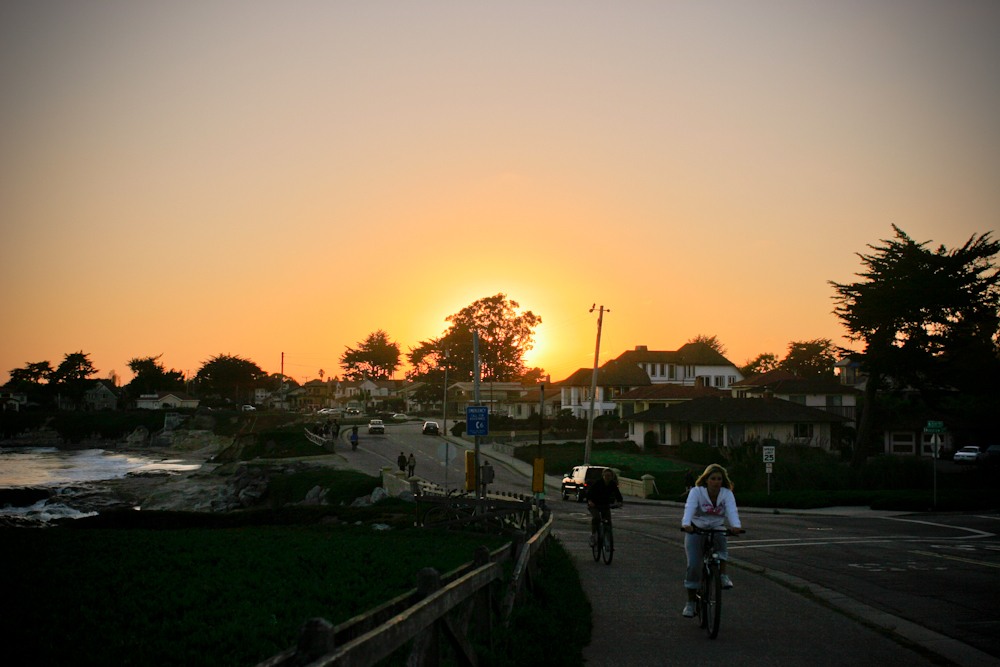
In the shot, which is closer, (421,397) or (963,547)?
(963,547)

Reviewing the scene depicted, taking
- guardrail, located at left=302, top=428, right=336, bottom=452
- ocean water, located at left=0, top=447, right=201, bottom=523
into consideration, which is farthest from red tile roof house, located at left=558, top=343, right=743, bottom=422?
ocean water, located at left=0, top=447, right=201, bottom=523

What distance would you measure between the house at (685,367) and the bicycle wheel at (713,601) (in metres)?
101

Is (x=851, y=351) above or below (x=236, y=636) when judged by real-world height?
above

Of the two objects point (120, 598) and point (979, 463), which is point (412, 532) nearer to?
point (120, 598)

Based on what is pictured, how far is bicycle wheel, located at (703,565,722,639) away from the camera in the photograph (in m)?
9.97

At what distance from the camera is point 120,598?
1283 cm

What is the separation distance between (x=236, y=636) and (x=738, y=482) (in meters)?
45.4

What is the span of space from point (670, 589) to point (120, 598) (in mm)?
8501

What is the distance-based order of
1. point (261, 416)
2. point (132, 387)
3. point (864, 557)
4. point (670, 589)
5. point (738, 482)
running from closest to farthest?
1. point (670, 589)
2. point (864, 557)
3. point (738, 482)
4. point (261, 416)
5. point (132, 387)

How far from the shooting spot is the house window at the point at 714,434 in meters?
67.5

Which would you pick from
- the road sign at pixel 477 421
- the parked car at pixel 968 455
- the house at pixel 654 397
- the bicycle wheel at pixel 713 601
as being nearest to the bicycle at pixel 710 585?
the bicycle wheel at pixel 713 601

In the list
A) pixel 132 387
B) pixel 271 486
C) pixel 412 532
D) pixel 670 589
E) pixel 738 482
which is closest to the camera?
pixel 670 589

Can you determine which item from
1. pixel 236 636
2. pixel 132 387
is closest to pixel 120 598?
pixel 236 636

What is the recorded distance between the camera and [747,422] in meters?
65.7
